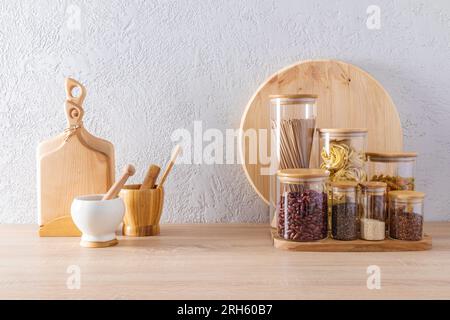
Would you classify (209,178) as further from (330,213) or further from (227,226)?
(330,213)

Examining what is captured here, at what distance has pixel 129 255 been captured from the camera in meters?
0.98

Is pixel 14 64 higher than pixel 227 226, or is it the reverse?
pixel 14 64

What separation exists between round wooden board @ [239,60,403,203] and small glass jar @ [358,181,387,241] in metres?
0.25

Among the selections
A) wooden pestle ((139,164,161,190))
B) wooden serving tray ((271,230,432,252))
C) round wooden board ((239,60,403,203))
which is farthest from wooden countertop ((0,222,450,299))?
round wooden board ((239,60,403,203))

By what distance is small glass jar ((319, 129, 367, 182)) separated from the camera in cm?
107

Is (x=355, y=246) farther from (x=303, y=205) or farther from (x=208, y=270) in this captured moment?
(x=208, y=270)

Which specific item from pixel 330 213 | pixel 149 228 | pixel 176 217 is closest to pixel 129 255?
pixel 149 228

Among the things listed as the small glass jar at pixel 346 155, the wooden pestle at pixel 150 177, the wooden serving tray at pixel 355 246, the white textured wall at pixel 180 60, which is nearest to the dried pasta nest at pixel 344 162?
the small glass jar at pixel 346 155

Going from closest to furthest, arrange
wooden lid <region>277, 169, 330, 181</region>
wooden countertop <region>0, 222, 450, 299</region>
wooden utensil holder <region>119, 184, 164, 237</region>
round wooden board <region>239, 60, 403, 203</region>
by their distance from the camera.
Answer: wooden countertop <region>0, 222, 450, 299</region> < wooden lid <region>277, 169, 330, 181</region> < wooden utensil holder <region>119, 184, 164, 237</region> < round wooden board <region>239, 60, 403, 203</region>

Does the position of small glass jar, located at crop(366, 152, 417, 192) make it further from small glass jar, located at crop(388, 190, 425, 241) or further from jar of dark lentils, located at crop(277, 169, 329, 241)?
jar of dark lentils, located at crop(277, 169, 329, 241)

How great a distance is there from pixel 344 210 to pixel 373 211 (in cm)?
6

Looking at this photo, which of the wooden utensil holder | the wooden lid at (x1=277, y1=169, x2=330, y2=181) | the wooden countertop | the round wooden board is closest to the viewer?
the wooden countertop

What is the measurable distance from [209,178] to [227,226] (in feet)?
0.45

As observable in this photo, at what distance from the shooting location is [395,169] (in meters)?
1.09
